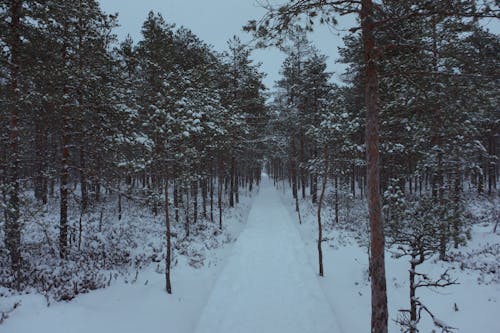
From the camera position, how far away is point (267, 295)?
9266mm

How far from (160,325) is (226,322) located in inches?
76.0

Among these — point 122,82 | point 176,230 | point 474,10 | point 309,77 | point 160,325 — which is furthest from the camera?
point 309,77

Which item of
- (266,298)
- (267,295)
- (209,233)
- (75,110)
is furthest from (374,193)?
(209,233)

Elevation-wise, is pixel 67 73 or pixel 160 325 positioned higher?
pixel 67 73

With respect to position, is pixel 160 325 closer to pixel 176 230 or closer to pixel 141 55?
pixel 176 230

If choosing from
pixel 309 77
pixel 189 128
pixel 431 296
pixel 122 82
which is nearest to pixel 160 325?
pixel 189 128

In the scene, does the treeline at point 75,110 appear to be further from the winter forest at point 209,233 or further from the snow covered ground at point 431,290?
the snow covered ground at point 431,290

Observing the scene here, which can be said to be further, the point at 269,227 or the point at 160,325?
the point at 269,227

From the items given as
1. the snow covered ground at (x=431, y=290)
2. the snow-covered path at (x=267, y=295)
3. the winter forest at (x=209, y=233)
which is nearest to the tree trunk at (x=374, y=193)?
the winter forest at (x=209, y=233)

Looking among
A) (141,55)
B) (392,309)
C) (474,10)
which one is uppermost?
(141,55)

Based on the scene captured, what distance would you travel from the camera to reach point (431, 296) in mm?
8992

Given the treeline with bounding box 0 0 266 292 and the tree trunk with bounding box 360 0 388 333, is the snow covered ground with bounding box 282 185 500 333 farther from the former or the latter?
the treeline with bounding box 0 0 266 292

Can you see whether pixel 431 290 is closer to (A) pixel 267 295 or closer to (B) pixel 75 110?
(A) pixel 267 295

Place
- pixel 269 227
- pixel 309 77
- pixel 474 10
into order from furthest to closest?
pixel 309 77 < pixel 269 227 < pixel 474 10
